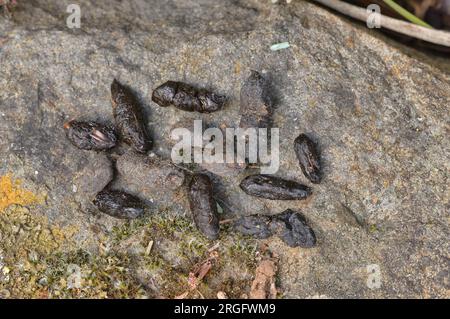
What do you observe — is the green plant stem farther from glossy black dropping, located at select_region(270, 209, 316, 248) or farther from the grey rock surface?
glossy black dropping, located at select_region(270, 209, 316, 248)

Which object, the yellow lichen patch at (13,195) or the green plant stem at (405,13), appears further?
the green plant stem at (405,13)

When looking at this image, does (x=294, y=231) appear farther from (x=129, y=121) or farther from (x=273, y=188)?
(x=129, y=121)

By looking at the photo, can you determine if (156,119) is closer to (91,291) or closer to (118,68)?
(118,68)

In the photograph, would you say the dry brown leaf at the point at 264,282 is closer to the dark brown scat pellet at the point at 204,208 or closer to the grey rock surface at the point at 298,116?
the grey rock surface at the point at 298,116

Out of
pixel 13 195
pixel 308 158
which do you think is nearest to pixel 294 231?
pixel 308 158

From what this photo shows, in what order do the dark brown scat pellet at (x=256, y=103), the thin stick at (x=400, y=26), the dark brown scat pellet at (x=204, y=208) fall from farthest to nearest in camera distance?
the thin stick at (x=400, y=26), the dark brown scat pellet at (x=256, y=103), the dark brown scat pellet at (x=204, y=208)

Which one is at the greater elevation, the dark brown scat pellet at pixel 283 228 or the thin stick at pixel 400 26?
the thin stick at pixel 400 26

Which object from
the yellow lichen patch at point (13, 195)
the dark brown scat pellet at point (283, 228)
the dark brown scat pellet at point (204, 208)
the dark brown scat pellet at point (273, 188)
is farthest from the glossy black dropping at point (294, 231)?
the yellow lichen patch at point (13, 195)

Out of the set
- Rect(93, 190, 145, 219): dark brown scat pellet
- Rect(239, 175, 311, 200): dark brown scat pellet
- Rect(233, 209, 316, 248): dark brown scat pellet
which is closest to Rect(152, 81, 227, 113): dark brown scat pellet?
Rect(239, 175, 311, 200): dark brown scat pellet
